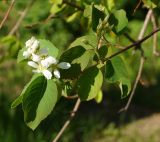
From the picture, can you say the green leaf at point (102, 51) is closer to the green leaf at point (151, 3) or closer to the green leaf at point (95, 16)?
the green leaf at point (95, 16)

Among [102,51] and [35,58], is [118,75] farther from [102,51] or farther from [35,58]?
[35,58]

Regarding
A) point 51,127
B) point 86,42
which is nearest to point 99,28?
point 86,42

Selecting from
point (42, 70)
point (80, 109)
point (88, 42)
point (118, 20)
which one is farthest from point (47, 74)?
point (80, 109)

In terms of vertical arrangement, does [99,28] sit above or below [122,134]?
above

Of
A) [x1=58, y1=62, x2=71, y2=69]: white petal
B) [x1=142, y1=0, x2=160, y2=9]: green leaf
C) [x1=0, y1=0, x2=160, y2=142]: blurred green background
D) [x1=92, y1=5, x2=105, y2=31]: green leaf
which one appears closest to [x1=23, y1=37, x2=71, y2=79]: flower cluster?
[x1=58, y1=62, x2=71, y2=69]: white petal

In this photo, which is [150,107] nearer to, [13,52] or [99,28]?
[13,52]

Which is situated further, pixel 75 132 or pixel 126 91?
pixel 75 132

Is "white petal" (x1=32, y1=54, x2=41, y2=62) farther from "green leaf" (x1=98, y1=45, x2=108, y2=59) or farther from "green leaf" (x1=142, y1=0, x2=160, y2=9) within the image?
"green leaf" (x1=142, y1=0, x2=160, y2=9)
